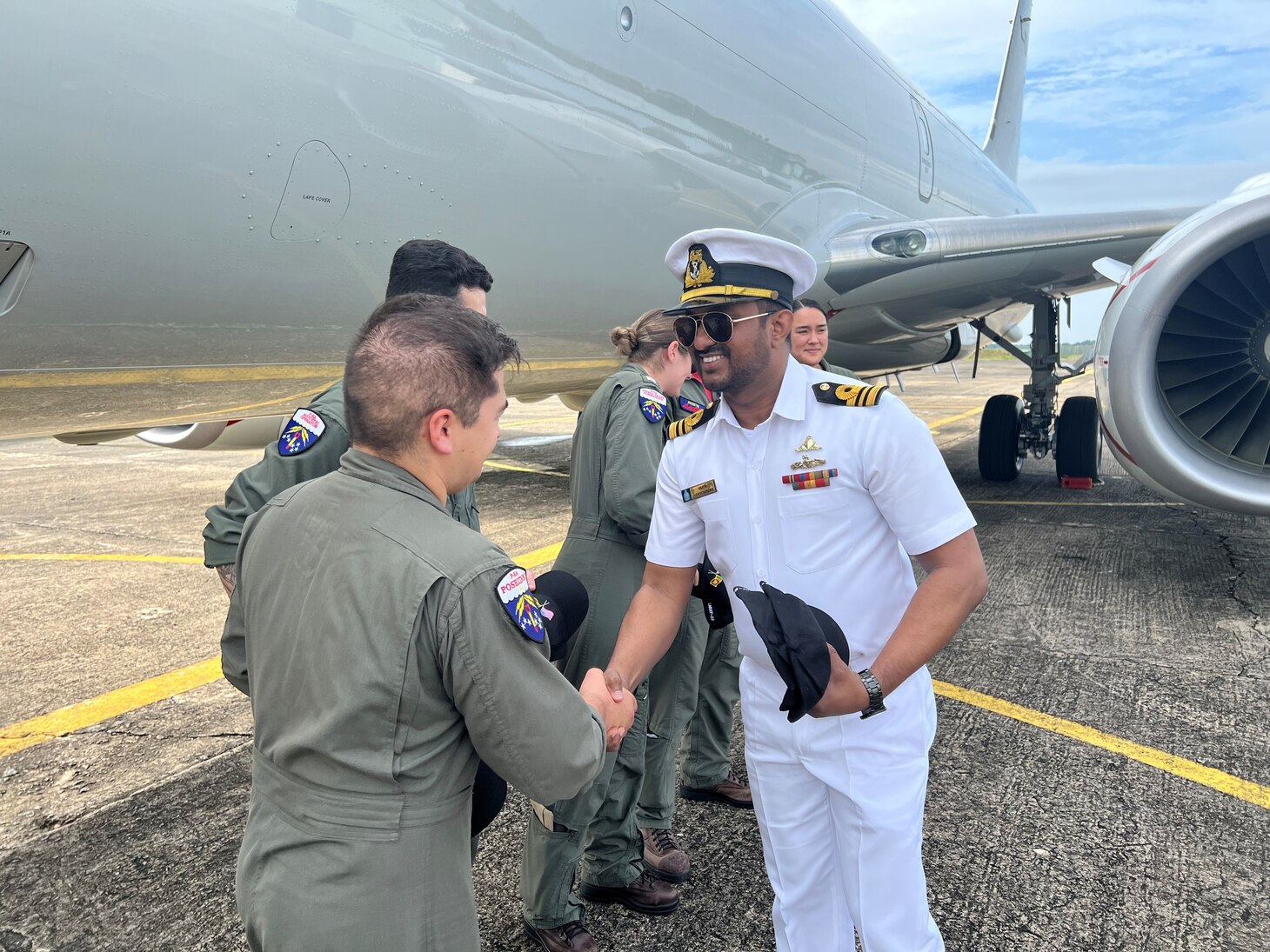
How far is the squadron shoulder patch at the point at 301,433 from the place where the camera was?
187 cm

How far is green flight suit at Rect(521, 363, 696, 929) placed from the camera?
222cm

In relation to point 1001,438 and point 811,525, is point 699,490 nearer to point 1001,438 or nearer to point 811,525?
point 811,525

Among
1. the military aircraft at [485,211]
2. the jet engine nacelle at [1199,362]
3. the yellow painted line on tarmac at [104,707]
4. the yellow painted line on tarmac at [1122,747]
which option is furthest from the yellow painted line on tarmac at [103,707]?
the jet engine nacelle at [1199,362]

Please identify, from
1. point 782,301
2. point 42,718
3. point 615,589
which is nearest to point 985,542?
point 615,589

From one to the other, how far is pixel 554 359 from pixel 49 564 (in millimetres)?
3511

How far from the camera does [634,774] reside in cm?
226

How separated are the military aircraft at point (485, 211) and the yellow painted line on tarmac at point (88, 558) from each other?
29.6 inches

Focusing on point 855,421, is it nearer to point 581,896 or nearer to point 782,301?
point 782,301

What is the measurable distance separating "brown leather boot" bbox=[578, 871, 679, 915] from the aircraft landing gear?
6.75 metres

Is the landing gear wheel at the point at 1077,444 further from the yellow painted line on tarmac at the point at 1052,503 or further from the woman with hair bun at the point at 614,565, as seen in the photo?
the woman with hair bun at the point at 614,565

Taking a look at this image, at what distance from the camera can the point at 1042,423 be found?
8422 mm

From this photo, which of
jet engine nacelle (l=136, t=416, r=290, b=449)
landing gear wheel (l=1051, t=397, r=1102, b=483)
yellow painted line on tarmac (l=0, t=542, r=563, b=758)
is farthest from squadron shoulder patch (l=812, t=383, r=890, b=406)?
landing gear wheel (l=1051, t=397, r=1102, b=483)

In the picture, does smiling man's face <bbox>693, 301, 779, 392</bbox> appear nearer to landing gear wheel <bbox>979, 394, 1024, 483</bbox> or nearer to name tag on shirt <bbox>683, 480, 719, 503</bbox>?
name tag on shirt <bbox>683, 480, 719, 503</bbox>

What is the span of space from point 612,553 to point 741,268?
89 centimetres
